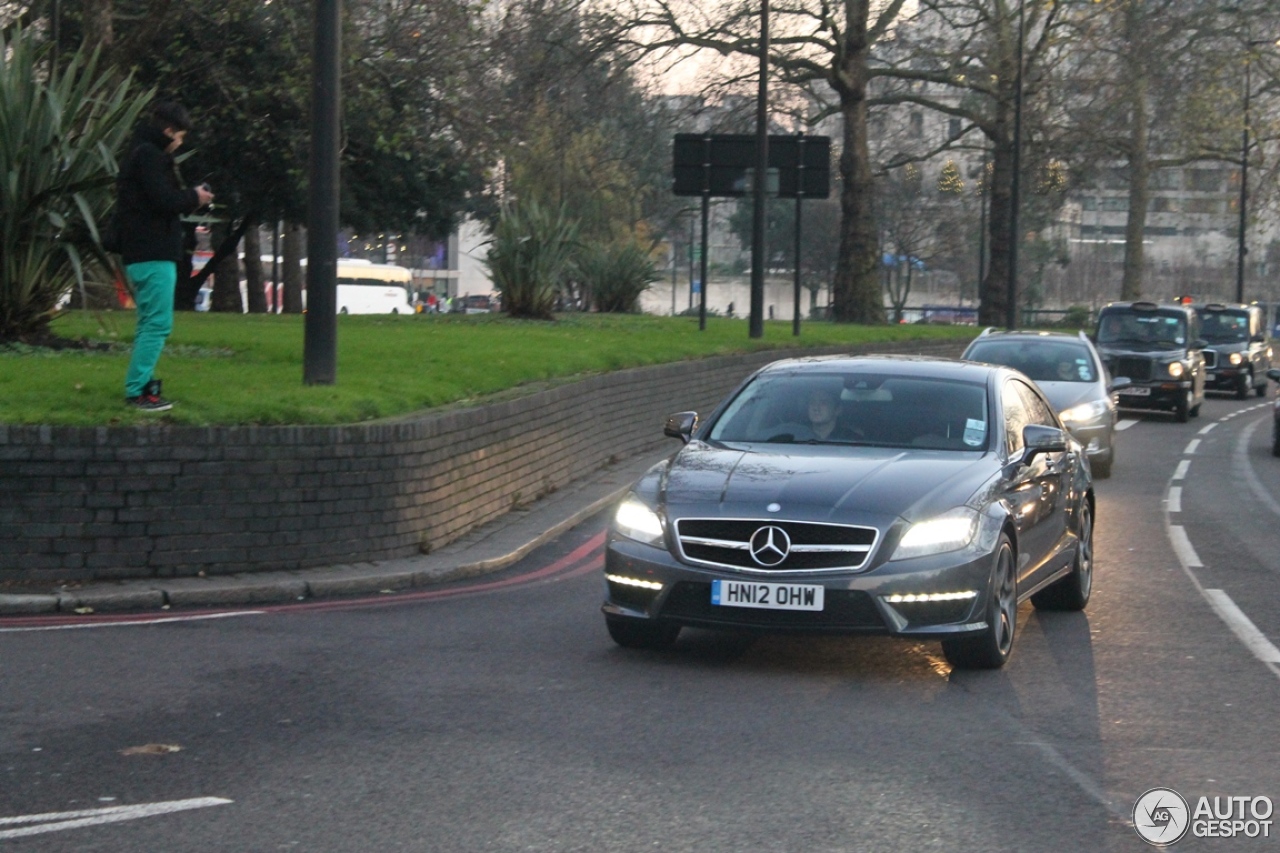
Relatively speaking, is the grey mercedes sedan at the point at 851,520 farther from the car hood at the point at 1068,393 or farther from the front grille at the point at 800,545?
the car hood at the point at 1068,393

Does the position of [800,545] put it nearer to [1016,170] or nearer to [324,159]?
[324,159]

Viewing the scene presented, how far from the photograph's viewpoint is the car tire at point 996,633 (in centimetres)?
786

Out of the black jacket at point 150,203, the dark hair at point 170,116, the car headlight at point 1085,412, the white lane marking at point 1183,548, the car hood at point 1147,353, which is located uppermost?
the dark hair at point 170,116

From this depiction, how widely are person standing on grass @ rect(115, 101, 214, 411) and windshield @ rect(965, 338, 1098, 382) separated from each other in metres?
10.3

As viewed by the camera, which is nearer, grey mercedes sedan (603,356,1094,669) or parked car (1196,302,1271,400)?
grey mercedes sedan (603,356,1094,669)

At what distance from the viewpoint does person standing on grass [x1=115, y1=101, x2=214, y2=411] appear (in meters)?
10.5

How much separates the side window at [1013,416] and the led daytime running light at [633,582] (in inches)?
89.1

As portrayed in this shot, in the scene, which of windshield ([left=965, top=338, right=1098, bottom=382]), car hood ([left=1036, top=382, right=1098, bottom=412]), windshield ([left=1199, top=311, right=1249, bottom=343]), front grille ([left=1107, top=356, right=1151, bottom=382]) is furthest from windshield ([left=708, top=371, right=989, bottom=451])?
windshield ([left=1199, top=311, right=1249, bottom=343])

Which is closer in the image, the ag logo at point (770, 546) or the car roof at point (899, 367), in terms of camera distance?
the ag logo at point (770, 546)

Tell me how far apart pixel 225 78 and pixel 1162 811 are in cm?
2451

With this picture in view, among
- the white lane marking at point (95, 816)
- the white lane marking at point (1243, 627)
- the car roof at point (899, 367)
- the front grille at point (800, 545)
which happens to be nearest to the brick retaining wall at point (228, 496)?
the car roof at point (899, 367)

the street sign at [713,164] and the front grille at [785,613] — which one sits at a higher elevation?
the street sign at [713,164]

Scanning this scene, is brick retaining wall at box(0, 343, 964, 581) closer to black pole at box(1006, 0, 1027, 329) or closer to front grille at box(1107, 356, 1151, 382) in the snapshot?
front grille at box(1107, 356, 1151, 382)

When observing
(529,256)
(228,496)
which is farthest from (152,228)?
(529,256)
